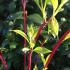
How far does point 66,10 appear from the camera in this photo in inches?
74.9

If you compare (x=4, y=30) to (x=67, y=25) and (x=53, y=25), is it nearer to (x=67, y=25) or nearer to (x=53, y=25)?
(x=67, y=25)

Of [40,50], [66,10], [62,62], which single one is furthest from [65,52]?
[40,50]

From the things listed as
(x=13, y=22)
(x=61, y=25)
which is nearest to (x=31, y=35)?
(x=13, y=22)

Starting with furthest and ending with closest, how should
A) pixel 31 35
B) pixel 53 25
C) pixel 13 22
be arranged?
pixel 13 22, pixel 31 35, pixel 53 25

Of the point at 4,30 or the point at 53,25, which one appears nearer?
the point at 53,25

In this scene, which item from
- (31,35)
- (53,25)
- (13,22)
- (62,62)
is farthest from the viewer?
(62,62)

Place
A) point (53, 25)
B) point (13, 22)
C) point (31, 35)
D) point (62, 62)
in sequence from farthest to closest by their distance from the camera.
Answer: point (62, 62)
point (13, 22)
point (31, 35)
point (53, 25)

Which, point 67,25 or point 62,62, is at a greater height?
point 67,25

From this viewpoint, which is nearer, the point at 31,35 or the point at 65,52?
the point at 31,35

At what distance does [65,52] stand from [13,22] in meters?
0.38

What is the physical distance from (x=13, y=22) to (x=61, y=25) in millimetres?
323

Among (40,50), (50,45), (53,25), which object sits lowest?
(50,45)

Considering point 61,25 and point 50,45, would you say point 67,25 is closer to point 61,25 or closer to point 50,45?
point 61,25

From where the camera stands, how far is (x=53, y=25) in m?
1.23
